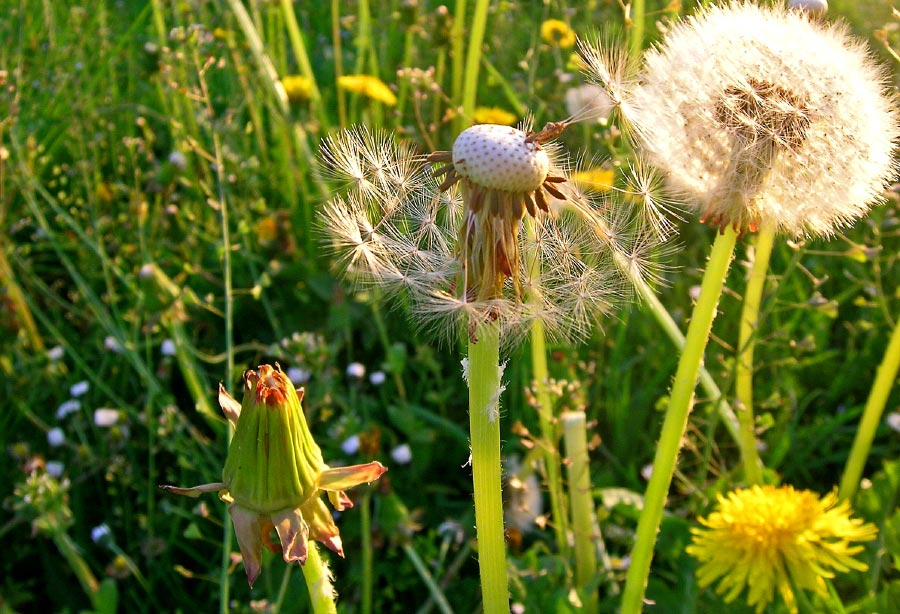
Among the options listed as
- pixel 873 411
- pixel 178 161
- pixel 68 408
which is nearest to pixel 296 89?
pixel 178 161

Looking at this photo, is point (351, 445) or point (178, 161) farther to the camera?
point (178, 161)

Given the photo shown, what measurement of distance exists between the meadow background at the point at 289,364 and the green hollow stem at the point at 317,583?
497mm

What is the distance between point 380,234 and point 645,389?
3.81 ft

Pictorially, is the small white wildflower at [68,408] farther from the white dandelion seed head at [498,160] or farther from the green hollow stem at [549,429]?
the white dandelion seed head at [498,160]

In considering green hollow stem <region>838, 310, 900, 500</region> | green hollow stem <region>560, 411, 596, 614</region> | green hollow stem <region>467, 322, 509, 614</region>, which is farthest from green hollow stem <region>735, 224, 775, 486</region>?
green hollow stem <region>467, 322, 509, 614</region>

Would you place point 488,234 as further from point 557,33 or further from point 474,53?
point 557,33

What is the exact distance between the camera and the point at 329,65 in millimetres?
3309

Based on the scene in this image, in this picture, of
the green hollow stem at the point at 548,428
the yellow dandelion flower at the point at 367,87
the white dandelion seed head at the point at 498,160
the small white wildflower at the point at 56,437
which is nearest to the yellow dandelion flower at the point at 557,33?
the yellow dandelion flower at the point at 367,87

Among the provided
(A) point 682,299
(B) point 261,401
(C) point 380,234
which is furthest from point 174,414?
(A) point 682,299

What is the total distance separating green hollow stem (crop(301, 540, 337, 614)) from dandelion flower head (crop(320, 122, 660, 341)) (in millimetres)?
279

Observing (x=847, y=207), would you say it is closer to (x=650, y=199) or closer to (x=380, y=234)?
(x=650, y=199)

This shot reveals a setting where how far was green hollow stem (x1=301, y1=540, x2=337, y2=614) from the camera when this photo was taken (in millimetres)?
983

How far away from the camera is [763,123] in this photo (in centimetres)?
110

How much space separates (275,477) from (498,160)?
386 mm
